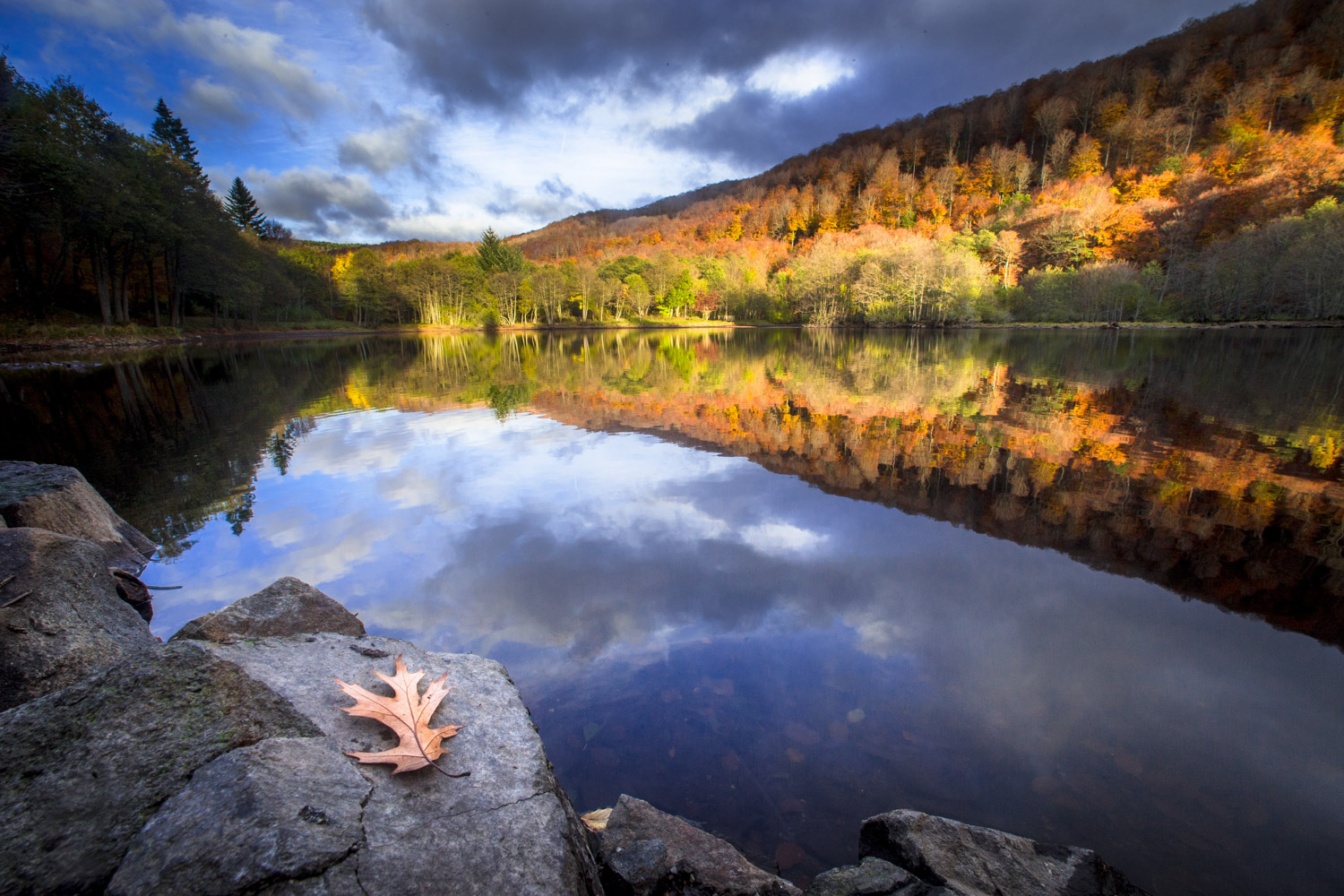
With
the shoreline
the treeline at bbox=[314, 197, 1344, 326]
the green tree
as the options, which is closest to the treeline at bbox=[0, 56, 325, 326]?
the shoreline

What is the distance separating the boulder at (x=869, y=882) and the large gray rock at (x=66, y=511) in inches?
266

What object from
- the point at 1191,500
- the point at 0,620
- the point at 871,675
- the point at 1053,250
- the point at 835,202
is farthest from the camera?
Result: the point at 835,202

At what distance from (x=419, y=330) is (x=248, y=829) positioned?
291ft

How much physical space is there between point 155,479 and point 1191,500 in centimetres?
1616

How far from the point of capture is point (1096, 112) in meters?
109

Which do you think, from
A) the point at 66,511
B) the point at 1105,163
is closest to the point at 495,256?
the point at 66,511

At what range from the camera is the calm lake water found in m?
3.37

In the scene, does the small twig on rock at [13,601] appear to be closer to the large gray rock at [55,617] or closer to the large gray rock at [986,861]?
the large gray rock at [55,617]

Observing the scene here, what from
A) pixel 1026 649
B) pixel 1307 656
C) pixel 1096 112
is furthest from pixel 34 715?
pixel 1096 112

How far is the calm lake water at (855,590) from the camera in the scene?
3367 mm

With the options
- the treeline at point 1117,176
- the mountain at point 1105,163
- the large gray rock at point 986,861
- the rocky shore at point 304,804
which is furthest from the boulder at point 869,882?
the mountain at point 1105,163

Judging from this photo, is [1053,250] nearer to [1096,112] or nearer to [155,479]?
[1096,112]

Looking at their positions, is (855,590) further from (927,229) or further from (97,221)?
(927,229)

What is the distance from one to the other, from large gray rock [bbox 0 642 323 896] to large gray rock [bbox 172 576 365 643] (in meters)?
1.15
